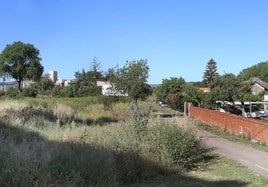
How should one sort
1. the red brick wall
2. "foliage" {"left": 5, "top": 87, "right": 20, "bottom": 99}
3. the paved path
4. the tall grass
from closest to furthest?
the tall grass
the paved path
the red brick wall
"foliage" {"left": 5, "top": 87, "right": 20, "bottom": 99}

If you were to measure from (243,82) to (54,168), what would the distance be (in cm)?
3131

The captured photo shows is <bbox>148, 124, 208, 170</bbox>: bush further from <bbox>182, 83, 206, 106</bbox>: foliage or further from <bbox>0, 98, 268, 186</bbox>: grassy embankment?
<bbox>182, 83, 206, 106</bbox>: foliage

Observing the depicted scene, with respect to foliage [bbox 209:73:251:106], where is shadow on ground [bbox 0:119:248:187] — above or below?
below

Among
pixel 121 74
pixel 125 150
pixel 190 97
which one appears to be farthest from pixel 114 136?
pixel 190 97

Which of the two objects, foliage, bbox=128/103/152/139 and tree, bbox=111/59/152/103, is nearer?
foliage, bbox=128/103/152/139

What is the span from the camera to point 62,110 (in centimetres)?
3036

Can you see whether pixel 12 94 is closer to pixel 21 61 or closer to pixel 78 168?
pixel 21 61

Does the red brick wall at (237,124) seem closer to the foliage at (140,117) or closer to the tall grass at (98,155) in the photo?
the tall grass at (98,155)

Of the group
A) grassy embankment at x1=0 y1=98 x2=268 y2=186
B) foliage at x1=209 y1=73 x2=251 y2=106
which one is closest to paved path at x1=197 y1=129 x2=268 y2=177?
grassy embankment at x1=0 y1=98 x2=268 y2=186

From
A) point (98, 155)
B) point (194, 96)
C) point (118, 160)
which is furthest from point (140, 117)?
point (194, 96)

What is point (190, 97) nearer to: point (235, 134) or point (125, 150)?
point (235, 134)

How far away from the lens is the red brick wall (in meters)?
20.8

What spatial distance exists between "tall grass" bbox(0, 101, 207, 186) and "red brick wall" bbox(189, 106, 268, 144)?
796cm

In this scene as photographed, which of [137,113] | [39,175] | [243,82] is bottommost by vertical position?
[39,175]
